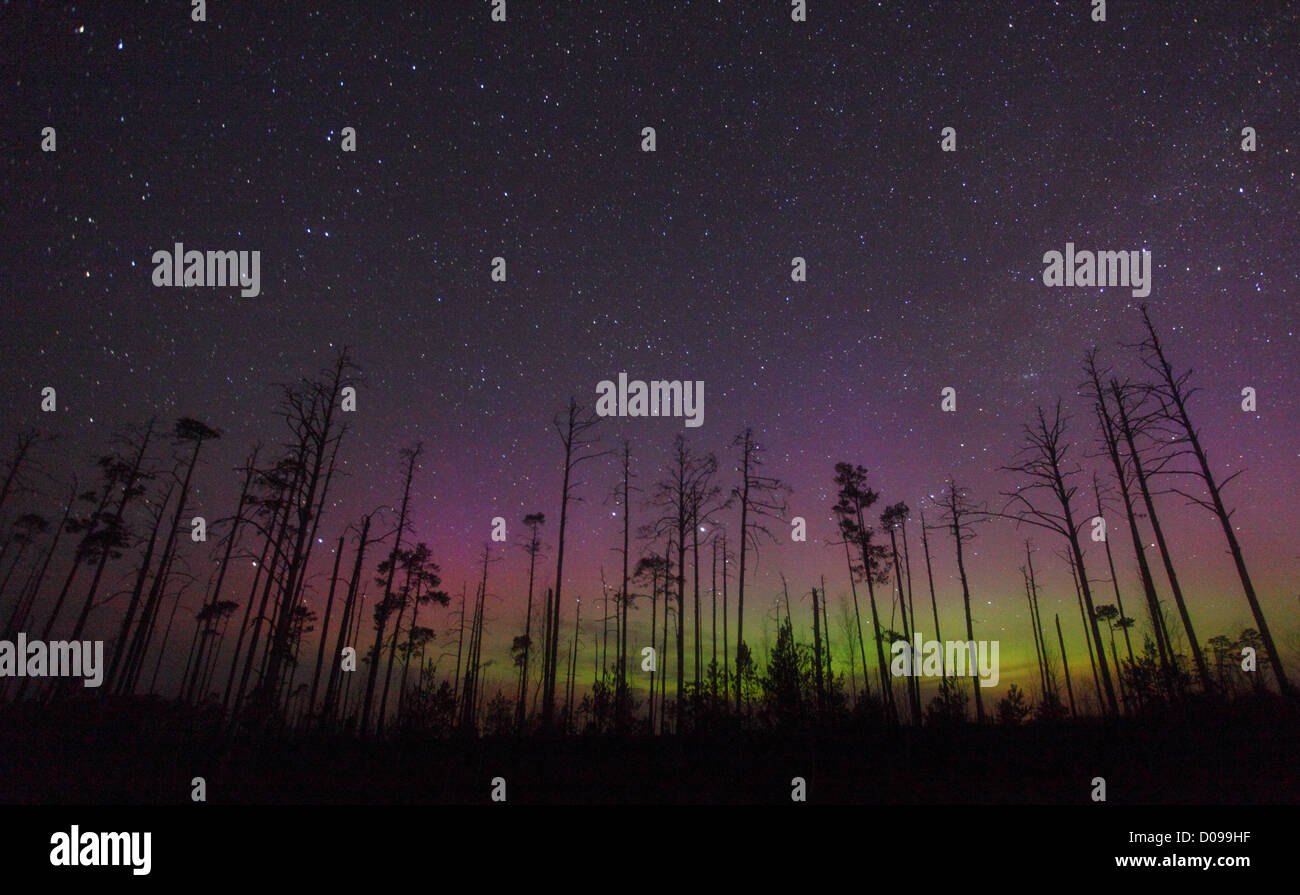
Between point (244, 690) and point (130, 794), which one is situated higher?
point (244, 690)

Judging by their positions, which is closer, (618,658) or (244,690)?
(244,690)

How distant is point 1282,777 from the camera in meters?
13.5

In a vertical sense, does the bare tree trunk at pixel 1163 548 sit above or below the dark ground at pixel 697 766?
above

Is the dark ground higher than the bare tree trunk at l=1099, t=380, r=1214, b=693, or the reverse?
the bare tree trunk at l=1099, t=380, r=1214, b=693

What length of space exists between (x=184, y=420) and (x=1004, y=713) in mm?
49965

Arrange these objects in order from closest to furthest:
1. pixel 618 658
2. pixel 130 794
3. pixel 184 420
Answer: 1. pixel 130 794
2. pixel 184 420
3. pixel 618 658

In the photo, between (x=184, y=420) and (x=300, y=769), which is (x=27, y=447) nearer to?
(x=184, y=420)
